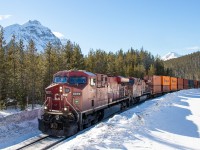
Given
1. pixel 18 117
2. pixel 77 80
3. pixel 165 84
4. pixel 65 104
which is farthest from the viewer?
pixel 165 84

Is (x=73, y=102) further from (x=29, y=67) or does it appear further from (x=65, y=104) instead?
(x=29, y=67)

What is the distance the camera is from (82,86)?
16938 mm

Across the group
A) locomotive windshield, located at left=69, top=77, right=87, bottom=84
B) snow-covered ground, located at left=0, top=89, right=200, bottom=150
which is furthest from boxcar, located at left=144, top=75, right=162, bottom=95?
locomotive windshield, located at left=69, top=77, right=87, bottom=84

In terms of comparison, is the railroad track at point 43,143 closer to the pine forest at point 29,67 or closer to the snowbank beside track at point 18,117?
the snowbank beside track at point 18,117

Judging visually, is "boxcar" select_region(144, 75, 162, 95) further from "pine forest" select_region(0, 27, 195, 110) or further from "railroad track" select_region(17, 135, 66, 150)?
"railroad track" select_region(17, 135, 66, 150)

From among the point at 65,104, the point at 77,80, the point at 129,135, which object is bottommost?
the point at 129,135

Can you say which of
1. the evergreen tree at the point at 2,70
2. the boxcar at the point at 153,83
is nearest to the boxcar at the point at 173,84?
the boxcar at the point at 153,83

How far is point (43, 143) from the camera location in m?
14.2

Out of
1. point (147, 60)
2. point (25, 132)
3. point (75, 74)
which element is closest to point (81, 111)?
point (75, 74)

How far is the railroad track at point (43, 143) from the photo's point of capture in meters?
13.2

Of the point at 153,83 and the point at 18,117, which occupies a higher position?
the point at 153,83

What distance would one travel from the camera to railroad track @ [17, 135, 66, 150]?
13178mm

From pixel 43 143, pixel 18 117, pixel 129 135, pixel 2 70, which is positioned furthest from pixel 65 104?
pixel 2 70

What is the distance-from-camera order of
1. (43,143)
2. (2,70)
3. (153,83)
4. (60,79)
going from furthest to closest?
(153,83) → (2,70) → (60,79) → (43,143)
